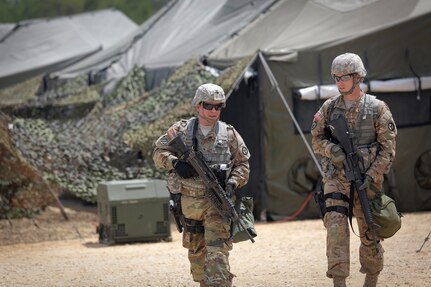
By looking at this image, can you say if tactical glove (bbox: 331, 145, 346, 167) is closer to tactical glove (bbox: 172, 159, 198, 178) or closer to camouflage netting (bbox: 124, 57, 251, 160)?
tactical glove (bbox: 172, 159, 198, 178)

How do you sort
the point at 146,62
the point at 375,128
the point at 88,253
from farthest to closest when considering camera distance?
the point at 146,62, the point at 88,253, the point at 375,128

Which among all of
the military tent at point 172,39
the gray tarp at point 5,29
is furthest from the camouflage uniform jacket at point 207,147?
the gray tarp at point 5,29

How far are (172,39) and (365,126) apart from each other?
10612 mm

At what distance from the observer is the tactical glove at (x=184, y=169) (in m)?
6.56

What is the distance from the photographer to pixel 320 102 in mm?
11867

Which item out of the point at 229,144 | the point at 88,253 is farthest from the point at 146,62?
the point at 229,144

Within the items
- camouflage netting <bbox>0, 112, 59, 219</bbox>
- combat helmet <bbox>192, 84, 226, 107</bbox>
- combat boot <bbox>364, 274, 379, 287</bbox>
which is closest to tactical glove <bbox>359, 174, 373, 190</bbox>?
combat boot <bbox>364, 274, 379, 287</bbox>

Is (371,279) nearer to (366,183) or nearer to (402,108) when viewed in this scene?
(366,183)

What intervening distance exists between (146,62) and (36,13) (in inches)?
1317

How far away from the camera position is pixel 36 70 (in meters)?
23.7

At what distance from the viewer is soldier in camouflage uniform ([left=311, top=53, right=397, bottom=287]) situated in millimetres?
6484

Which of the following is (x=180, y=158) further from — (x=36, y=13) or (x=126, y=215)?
(x=36, y=13)

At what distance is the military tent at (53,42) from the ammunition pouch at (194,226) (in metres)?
16.6

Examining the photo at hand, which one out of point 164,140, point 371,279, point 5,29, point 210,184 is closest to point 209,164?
point 210,184
